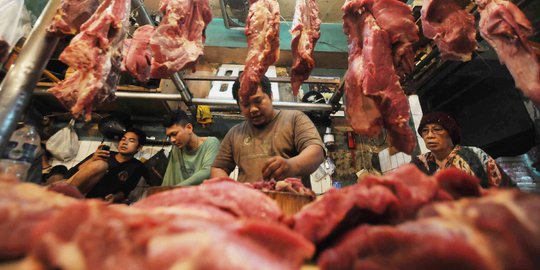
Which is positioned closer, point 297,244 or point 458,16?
point 297,244

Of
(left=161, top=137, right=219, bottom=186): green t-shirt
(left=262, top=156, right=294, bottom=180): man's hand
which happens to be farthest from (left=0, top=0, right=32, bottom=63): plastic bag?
(left=262, top=156, right=294, bottom=180): man's hand

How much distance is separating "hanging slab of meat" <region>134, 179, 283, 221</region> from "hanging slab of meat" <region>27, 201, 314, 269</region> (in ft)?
0.67

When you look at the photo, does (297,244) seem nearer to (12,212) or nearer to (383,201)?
(383,201)

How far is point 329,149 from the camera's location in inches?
235

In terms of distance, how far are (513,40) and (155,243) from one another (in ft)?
8.07

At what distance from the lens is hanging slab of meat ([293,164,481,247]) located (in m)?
0.72

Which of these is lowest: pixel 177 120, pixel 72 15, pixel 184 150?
pixel 184 150

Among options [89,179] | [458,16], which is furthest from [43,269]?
[89,179]

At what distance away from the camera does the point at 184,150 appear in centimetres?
450

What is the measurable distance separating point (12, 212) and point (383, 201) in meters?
0.87

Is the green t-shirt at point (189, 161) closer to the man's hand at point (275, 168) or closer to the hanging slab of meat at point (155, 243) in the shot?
the man's hand at point (275, 168)

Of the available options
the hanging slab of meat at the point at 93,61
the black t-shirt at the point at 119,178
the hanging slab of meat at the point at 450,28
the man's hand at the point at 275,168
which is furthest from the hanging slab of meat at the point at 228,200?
the black t-shirt at the point at 119,178

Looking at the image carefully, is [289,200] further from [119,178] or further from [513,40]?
[119,178]

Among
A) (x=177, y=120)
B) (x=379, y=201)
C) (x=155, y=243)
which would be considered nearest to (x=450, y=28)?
(x=379, y=201)
